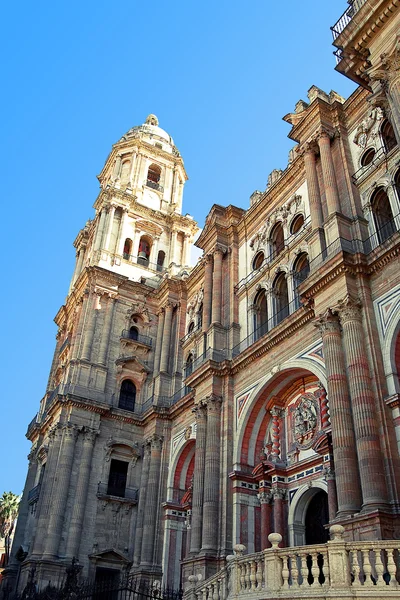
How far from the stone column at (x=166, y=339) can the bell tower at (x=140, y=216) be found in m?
3.64

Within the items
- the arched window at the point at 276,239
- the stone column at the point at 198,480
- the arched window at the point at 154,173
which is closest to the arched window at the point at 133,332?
the stone column at the point at 198,480

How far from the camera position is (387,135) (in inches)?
778

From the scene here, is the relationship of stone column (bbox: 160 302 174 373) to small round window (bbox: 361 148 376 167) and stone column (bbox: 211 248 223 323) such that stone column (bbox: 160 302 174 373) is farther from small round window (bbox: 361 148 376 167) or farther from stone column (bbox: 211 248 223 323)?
small round window (bbox: 361 148 376 167)

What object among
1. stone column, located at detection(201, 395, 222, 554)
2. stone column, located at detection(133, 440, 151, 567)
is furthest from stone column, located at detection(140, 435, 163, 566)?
stone column, located at detection(201, 395, 222, 554)

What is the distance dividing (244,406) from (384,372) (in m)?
7.13

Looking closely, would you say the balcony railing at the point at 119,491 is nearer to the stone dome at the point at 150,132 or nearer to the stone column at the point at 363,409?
the stone column at the point at 363,409

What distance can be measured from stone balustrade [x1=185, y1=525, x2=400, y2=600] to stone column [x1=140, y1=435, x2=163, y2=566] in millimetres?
13262

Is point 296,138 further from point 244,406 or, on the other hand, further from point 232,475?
point 232,475

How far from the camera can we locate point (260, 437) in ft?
69.5

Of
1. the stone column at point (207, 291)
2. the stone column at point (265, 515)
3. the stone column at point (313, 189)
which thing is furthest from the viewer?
the stone column at point (207, 291)

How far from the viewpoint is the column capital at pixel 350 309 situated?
654 inches

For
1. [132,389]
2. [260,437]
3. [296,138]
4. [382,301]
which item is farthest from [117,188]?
[382,301]

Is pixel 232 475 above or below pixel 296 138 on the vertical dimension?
below

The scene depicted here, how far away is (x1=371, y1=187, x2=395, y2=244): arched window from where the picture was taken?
18.4m
